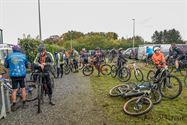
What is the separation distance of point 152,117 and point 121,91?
99.2 inches

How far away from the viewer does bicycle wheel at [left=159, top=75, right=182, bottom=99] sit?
8531 mm

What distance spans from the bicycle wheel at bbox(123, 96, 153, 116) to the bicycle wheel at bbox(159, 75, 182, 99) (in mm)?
1414

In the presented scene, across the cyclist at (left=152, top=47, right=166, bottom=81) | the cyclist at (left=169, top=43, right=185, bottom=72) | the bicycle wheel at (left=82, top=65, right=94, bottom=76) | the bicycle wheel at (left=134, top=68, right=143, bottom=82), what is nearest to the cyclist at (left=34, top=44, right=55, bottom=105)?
the cyclist at (left=152, top=47, right=166, bottom=81)

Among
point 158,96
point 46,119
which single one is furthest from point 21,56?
point 158,96

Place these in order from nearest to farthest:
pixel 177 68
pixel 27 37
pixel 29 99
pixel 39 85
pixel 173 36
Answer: pixel 39 85
pixel 29 99
pixel 177 68
pixel 27 37
pixel 173 36

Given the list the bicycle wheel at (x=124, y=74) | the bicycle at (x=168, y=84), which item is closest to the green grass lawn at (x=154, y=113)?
the bicycle at (x=168, y=84)

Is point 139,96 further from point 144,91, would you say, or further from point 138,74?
point 138,74

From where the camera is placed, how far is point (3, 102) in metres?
6.87

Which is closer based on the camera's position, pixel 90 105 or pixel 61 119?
pixel 61 119

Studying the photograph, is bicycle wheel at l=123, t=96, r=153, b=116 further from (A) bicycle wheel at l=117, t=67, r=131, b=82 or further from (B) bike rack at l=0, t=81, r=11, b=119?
(A) bicycle wheel at l=117, t=67, r=131, b=82

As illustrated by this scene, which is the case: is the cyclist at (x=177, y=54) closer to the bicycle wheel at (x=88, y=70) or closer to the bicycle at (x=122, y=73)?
the bicycle at (x=122, y=73)

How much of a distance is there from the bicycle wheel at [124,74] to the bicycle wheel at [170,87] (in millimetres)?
4571

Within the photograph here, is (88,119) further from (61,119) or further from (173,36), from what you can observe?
(173,36)

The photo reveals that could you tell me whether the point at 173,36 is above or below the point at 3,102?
above
